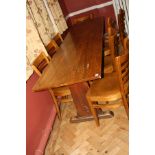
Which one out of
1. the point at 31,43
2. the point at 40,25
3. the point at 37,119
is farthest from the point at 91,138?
the point at 40,25

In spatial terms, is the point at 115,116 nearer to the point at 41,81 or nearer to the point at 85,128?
the point at 85,128

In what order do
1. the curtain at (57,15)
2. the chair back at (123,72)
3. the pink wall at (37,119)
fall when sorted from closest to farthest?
the chair back at (123,72), the pink wall at (37,119), the curtain at (57,15)

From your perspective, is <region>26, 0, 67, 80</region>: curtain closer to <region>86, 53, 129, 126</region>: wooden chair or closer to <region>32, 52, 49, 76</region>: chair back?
<region>32, 52, 49, 76</region>: chair back

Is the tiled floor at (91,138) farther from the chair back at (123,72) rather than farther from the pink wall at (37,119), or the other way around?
the chair back at (123,72)

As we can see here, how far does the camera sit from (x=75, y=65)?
2178 millimetres

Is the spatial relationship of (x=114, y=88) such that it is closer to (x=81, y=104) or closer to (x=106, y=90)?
(x=106, y=90)

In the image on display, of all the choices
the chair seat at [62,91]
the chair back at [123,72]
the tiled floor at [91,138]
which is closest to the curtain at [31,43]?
the chair seat at [62,91]

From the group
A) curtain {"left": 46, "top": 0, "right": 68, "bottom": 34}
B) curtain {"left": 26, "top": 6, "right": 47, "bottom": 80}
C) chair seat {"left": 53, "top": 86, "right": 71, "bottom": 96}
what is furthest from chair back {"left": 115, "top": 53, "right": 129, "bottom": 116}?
curtain {"left": 46, "top": 0, "right": 68, "bottom": 34}

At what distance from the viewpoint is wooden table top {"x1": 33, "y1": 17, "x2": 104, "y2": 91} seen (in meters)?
1.91

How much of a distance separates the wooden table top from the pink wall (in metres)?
0.39

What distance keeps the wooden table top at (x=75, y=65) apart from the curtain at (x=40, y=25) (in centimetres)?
32

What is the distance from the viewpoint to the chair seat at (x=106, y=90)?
6.64 feet
